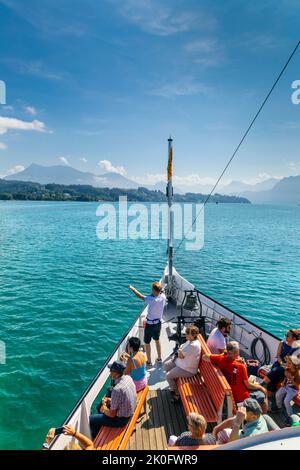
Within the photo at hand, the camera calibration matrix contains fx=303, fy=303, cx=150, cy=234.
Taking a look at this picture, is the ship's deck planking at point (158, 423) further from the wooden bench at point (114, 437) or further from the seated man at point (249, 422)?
the seated man at point (249, 422)

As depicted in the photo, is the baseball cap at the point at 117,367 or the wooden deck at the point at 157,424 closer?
the baseball cap at the point at 117,367

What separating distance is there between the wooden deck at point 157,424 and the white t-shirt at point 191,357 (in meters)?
0.78

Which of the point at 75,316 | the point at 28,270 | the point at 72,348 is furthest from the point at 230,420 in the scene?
the point at 28,270

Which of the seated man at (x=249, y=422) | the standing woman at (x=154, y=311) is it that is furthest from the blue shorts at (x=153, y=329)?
the seated man at (x=249, y=422)

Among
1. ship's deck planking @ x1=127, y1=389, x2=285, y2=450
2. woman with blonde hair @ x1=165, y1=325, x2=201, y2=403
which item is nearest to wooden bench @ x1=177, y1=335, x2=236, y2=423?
woman with blonde hair @ x1=165, y1=325, x2=201, y2=403

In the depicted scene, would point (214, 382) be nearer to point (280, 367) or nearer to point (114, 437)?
point (280, 367)

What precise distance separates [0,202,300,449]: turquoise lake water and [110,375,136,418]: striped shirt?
400cm

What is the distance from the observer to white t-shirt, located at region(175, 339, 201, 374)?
6.24 metres

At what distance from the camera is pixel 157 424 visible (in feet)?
18.8

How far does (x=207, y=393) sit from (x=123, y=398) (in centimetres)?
183

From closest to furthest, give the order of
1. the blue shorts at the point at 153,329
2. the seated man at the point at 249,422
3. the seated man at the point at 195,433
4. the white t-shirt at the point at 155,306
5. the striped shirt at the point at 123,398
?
the seated man at the point at 195,433
the seated man at the point at 249,422
the striped shirt at the point at 123,398
the white t-shirt at the point at 155,306
the blue shorts at the point at 153,329

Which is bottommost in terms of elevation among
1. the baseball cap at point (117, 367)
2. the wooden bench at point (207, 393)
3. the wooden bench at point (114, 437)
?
the wooden bench at point (114, 437)

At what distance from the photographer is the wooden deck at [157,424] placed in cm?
530
